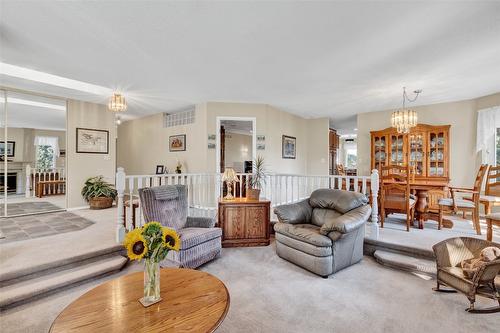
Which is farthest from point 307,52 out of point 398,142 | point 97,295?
point 398,142

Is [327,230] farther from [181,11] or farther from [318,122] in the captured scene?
[318,122]

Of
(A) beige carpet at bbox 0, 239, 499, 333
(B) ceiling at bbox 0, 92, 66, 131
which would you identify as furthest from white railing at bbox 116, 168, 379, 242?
(B) ceiling at bbox 0, 92, 66, 131

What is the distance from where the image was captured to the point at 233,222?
373 centimetres

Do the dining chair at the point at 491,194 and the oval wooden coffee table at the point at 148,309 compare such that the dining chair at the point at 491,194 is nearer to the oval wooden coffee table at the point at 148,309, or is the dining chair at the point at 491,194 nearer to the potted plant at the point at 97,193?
the oval wooden coffee table at the point at 148,309

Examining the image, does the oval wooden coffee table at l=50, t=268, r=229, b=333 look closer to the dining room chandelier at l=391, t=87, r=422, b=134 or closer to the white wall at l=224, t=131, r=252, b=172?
the dining room chandelier at l=391, t=87, r=422, b=134

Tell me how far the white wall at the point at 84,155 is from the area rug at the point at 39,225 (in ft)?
2.57

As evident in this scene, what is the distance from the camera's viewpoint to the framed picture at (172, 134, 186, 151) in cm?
650

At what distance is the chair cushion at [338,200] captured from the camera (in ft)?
10.5

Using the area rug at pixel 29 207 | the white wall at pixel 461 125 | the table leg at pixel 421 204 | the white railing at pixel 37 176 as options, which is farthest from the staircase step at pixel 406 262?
the white railing at pixel 37 176

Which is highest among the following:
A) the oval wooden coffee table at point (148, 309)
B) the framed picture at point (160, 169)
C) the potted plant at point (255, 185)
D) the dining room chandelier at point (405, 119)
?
the dining room chandelier at point (405, 119)

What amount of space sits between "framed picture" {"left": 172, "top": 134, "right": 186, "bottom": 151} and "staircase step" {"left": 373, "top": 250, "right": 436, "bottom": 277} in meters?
5.23

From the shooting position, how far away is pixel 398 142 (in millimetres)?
6039

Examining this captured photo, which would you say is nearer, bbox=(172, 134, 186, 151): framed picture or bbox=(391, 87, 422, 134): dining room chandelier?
bbox=(391, 87, 422, 134): dining room chandelier

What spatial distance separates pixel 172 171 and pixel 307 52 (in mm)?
4998
